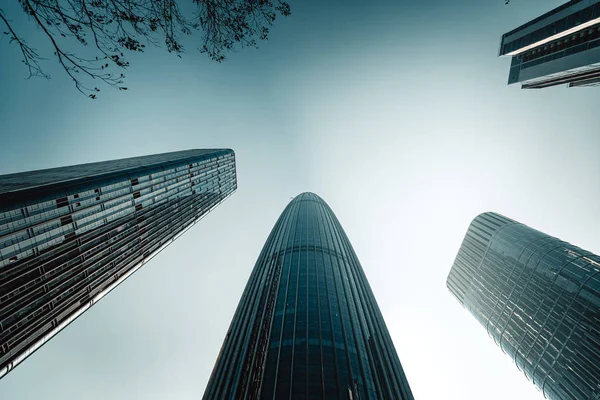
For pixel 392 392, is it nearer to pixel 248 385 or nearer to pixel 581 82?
pixel 248 385

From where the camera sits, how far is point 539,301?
9806 cm

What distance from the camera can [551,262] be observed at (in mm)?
97625

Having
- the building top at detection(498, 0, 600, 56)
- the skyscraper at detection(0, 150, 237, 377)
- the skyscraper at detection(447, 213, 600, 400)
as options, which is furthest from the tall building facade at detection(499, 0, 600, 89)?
the skyscraper at detection(0, 150, 237, 377)

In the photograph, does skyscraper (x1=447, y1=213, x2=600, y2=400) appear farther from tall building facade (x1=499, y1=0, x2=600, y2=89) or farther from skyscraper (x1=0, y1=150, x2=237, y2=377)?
skyscraper (x1=0, y1=150, x2=237, y2=377)

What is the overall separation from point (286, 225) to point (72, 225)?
101 metres

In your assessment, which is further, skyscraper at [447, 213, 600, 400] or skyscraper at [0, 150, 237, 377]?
skyscraper at [447, 213, 600, 400]

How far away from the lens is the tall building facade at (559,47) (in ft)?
144

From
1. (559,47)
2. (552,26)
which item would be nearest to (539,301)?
(559,47)

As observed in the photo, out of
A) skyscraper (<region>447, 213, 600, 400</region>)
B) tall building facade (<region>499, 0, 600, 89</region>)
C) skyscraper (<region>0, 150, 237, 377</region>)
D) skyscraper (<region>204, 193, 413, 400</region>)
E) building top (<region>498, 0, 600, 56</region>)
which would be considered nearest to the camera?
building top (<region>498, 0, 600, 56</region>)

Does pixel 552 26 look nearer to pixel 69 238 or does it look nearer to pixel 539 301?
pixel 539 301

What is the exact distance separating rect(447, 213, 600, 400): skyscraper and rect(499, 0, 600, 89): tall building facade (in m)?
67.7

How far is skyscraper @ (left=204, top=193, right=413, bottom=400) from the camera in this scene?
4938cm

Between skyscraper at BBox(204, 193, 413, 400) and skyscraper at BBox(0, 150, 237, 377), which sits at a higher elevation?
skyscraper at BBox(0, 150, 237, 377)

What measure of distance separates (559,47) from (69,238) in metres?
117
